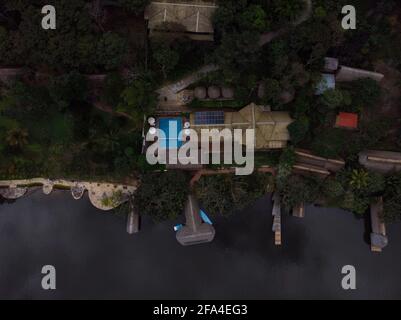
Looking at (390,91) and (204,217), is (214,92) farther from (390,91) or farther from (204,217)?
(390,91)

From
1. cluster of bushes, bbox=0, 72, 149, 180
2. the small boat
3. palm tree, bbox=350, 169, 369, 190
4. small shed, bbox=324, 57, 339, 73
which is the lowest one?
the small boat

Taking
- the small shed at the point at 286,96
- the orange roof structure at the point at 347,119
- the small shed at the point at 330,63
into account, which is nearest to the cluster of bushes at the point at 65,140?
the small shed at the point at 286,96

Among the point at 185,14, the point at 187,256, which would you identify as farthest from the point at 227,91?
the point at 187,256

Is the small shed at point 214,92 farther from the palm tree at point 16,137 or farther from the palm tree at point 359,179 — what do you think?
the palm tree at point 16,137

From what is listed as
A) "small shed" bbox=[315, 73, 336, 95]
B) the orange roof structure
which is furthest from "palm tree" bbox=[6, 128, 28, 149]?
the orange roof structure

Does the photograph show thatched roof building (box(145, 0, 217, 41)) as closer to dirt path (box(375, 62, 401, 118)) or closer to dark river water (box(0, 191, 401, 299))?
dirt path (box(375, 62, 401, 118))
